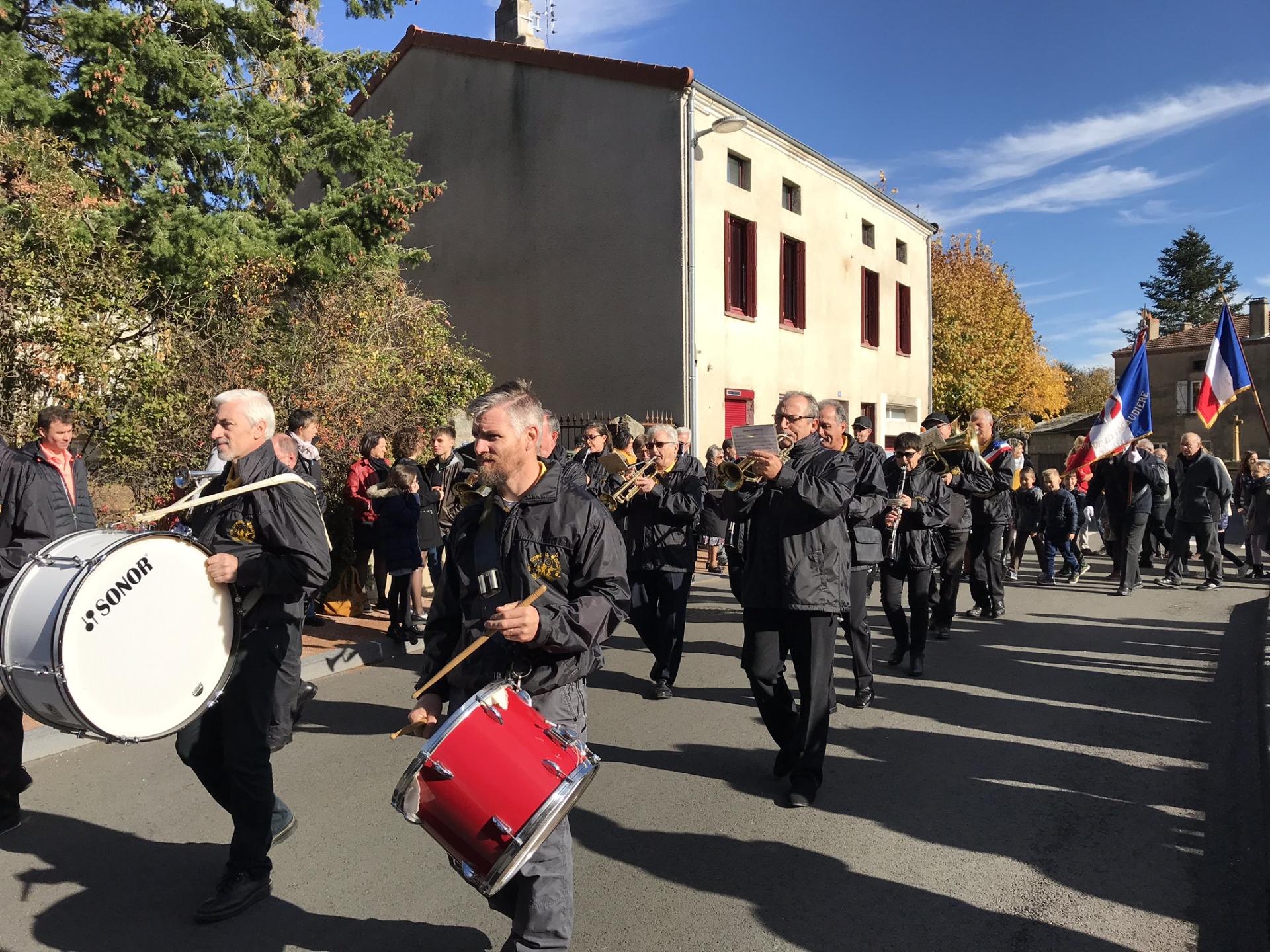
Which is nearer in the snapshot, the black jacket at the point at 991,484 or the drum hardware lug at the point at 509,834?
the drum hardware lug at the point at 509,834

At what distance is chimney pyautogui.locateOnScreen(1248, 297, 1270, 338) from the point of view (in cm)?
4553

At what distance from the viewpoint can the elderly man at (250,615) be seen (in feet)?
11.4

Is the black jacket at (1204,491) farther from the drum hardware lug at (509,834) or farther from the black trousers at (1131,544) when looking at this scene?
the drum hardware lug at (509,834)

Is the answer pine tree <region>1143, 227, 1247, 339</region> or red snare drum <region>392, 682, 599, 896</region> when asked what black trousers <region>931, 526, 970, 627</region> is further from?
pine tree <region>1143, 227, 1247, 339</region>

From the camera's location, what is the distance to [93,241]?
8859 millimetres

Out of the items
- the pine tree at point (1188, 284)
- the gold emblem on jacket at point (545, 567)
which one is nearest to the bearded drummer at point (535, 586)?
the gold emblem on jacket at point (545, 567)

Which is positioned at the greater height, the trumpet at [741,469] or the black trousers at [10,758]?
the trumpet at [741,469]

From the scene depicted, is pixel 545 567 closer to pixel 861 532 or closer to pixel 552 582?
pixel 552 582

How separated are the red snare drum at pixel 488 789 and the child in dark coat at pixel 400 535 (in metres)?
5.83

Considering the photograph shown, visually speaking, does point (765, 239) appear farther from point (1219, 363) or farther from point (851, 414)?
point (1219, 363)

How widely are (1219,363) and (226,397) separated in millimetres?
12782

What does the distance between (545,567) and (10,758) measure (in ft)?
10.7

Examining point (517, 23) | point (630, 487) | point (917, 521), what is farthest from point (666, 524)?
point (517, 23)

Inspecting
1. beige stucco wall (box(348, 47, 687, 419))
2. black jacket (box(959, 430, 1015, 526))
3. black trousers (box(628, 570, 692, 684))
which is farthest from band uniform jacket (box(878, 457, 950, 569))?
beige stucco wall (box(348, 47, 687, 419))
